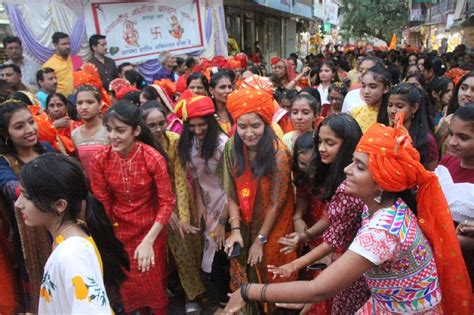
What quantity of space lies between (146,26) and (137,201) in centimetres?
674

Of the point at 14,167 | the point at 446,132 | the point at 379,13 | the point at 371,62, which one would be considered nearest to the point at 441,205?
the point at 446,132

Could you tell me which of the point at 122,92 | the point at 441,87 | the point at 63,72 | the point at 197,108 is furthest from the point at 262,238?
the point at 63,72

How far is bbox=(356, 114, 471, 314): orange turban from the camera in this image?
5.64 feet

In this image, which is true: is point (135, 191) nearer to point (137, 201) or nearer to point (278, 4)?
point (137, 201)

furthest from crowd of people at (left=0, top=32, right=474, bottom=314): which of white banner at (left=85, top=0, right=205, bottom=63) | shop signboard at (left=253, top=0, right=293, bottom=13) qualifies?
shop signboard at (left=253, top=0, right=293, bottom=13)

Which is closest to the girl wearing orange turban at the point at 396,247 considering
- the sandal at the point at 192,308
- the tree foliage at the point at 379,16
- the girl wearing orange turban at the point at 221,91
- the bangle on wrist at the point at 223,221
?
the bangle on wrist at the point at 223,221

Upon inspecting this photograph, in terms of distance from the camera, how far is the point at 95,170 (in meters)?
2.88

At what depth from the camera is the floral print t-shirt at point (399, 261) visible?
1671 mm

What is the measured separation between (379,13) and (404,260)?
2336 cm

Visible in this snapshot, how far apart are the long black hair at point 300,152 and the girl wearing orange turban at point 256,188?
3.5 inches

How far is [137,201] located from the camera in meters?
2.93

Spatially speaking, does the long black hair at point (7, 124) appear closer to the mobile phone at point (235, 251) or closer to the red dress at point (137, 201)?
the red dress at point (137, 201)

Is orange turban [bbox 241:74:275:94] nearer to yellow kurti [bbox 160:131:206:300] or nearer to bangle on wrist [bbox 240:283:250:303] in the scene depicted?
yellow kurti [bbox 160:131:206:300]

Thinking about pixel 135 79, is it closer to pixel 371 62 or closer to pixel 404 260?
pixel 371 62
